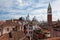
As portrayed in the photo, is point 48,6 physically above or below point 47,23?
above

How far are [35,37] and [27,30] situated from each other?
Result: 41 centimetres

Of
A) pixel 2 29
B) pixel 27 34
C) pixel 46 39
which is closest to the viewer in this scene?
pixel 46 39

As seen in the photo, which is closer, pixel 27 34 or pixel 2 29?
pixel 27 34

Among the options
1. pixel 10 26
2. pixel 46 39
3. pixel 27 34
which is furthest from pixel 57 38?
pixel 10 26

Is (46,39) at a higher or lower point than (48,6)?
lower

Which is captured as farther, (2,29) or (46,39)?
(2,29)

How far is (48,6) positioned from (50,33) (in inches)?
26.6

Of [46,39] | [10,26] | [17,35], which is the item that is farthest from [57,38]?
[10,26]

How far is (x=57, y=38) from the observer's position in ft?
10.6

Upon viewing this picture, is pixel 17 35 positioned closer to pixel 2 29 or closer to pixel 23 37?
pixel 23 37

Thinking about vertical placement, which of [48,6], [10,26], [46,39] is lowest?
[46,39]

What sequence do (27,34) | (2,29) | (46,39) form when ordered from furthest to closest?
(2,29)
(27,34)
(46,39)

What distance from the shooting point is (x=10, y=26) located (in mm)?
3979

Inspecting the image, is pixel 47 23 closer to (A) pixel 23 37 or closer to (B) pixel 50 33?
(B) pixel 50 33
